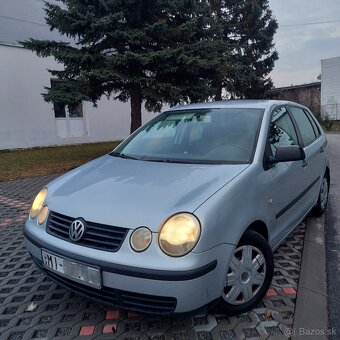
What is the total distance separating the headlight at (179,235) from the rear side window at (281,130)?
1.34 meters

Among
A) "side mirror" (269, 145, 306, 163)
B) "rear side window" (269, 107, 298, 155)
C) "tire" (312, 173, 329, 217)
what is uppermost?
"rear side window" (269, 107, 298, 155)

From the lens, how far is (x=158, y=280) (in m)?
2.03

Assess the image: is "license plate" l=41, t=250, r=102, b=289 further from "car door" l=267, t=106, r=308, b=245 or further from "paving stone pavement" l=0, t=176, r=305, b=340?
"car door" l=267, t=106, r=308, b=245

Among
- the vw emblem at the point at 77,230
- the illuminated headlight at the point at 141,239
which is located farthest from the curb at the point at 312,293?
the vw emblem at the point at 77,230

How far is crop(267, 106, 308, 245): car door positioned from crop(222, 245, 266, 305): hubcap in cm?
42

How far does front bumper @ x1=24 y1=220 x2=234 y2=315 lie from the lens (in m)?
2.03

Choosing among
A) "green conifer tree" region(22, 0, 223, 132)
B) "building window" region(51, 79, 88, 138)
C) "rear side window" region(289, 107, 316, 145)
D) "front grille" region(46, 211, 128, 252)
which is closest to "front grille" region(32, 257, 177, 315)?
"front grille" region(46, 211, 128, 252)

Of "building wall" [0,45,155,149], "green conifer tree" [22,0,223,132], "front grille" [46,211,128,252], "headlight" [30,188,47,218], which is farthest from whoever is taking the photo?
"building wall" [0,45,155,149]

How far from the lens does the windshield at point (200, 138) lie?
A: 3010 millimetres

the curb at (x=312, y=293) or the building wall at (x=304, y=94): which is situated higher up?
the building wall at (x=304, y=94)

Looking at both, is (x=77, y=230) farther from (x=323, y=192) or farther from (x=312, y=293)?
(x=323, y=192)

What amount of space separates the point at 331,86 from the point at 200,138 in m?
33.6

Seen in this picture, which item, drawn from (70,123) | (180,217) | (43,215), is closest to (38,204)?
(43,215)

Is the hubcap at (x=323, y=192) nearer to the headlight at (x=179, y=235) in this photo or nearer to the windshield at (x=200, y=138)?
the windshield at (x=200, y=138)
